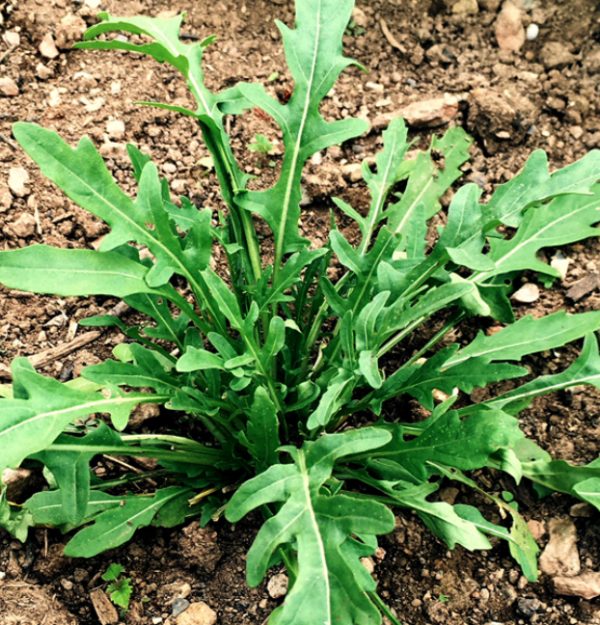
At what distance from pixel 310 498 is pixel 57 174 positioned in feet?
2.41

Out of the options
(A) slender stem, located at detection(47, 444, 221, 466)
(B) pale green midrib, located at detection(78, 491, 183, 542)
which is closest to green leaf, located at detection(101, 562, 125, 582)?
(B) pale green midrib, located at detection(78, 491, 183, 542)

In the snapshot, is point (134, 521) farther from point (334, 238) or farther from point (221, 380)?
point (334, 238)

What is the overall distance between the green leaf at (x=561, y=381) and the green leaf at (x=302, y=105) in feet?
2.06

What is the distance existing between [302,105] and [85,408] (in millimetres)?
823

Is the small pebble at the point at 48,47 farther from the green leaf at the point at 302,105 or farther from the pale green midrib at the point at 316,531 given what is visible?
the pale green midrib at the point at 316,531

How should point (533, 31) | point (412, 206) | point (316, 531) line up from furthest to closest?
point (533, 31)
point (412, 206)
point (316, 531)

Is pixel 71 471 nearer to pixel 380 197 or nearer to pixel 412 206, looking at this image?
pixel 380 197

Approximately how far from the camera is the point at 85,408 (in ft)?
4.42

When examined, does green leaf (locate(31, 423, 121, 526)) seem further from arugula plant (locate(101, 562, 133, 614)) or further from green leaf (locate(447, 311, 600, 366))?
green leaf (locate(447, 311, 600, 366))

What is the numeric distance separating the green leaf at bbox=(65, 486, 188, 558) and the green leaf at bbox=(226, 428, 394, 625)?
1.43 feet

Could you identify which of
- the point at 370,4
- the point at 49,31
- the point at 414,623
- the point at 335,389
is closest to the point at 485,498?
the point at 414,623

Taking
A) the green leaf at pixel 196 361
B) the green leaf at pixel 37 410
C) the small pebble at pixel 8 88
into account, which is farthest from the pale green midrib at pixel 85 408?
the small pebble at pixel 8 88

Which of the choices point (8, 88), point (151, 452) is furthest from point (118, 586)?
point (8, 88)

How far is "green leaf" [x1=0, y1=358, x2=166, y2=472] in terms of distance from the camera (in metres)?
1.21
